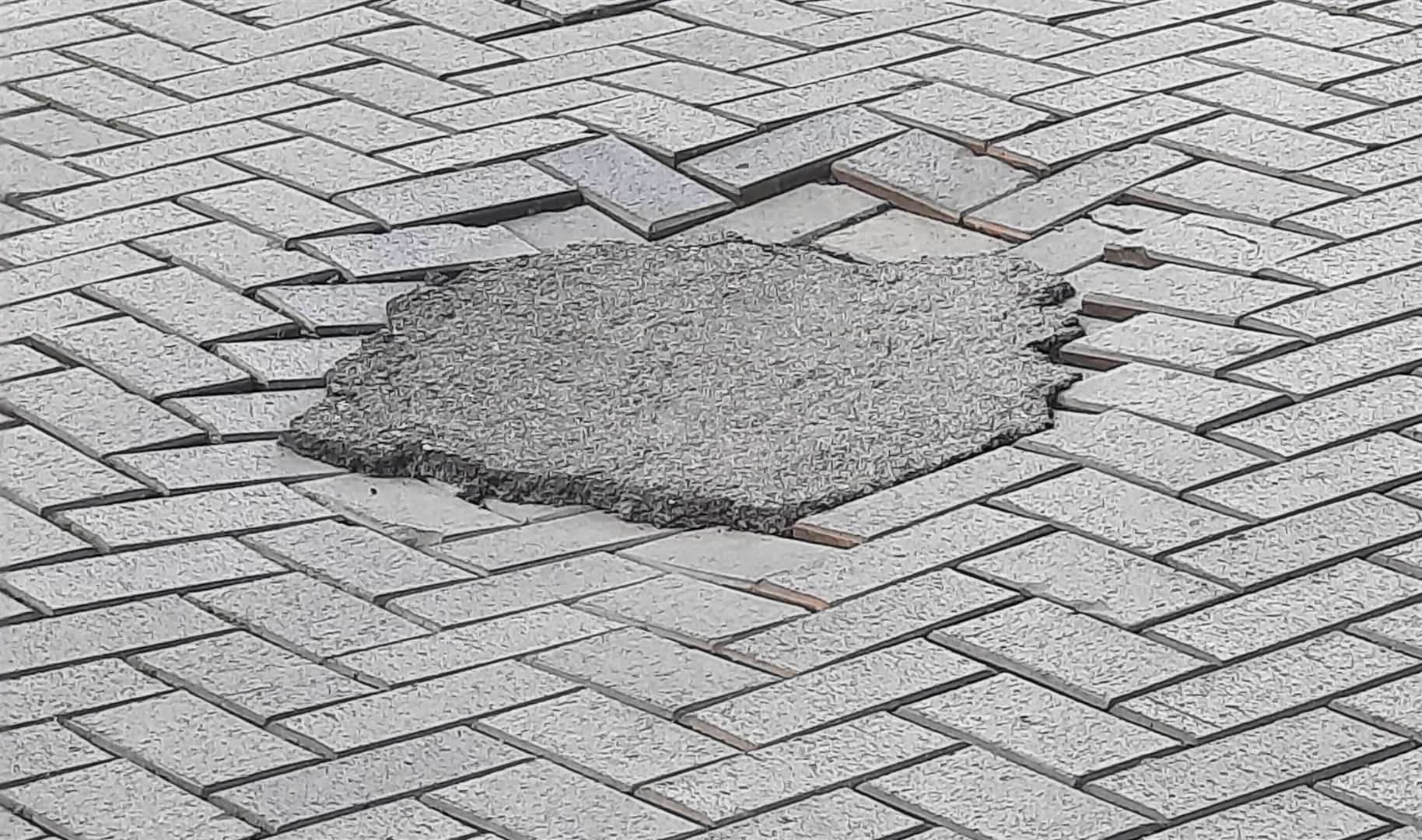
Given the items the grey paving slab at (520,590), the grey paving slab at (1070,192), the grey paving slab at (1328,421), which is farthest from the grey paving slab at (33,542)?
the grey paving slab at (1070,192)

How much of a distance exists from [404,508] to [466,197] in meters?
1.24

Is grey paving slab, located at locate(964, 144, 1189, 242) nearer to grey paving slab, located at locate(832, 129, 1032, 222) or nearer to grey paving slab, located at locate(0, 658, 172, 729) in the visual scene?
grey paving slab, located at locate(832, 129, 1032, 222)

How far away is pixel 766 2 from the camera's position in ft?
20.8

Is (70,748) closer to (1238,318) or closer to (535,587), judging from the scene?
(535,587)

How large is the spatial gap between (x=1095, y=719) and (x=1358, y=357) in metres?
1.28

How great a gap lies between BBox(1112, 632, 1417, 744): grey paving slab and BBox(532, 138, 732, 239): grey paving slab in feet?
6.22

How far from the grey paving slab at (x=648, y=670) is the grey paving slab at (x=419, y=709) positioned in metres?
0.05

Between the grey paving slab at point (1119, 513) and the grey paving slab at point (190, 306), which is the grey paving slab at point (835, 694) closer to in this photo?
the grey paving slab at point (1119, 513)

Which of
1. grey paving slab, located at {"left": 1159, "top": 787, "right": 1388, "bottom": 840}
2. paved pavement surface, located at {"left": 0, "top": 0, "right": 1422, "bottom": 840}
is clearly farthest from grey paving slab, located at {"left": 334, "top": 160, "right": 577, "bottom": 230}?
grey paving slab, located at {"left": 1159, "top": 787, "right": 1388, "bottom": 840}

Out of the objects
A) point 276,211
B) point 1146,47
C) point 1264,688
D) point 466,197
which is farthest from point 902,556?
point 1146,47

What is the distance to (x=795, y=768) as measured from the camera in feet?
11.1

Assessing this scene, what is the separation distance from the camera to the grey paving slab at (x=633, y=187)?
16.9 ft

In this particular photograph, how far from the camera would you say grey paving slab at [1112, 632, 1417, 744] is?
3463mm

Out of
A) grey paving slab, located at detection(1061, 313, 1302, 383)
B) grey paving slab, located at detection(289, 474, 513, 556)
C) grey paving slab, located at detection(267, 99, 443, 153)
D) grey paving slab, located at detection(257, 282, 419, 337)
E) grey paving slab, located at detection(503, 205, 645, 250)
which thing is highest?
grey paving slab, located at detection(1061, 313, 1302, 383)
